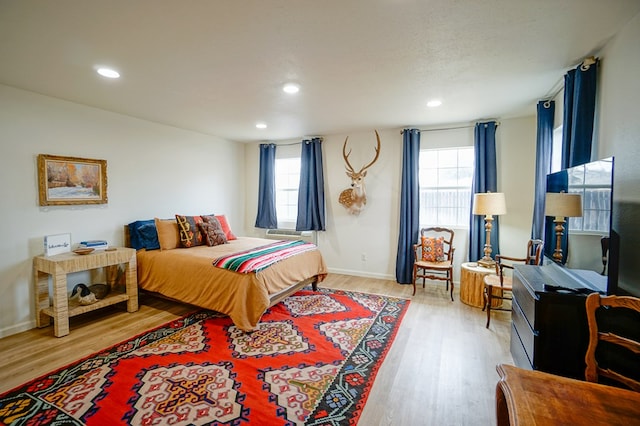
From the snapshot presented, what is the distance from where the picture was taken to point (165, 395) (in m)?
2.04

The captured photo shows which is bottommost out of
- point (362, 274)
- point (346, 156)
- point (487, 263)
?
point (362, 274)

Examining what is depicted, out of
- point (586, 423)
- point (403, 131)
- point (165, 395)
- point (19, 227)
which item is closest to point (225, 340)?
point (165, 395)

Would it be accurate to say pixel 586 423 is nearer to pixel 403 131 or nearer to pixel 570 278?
pixel 570 278

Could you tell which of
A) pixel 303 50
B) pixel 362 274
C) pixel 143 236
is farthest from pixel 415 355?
pixel 143 236

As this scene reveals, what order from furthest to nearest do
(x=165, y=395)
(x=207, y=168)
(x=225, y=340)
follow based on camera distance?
1. (x=207, y=168)
2. (x=225, y=340)
3. (x=165, y=395)

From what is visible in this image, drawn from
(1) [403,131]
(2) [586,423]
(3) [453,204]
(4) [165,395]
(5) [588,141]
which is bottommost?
(4) [165,395]

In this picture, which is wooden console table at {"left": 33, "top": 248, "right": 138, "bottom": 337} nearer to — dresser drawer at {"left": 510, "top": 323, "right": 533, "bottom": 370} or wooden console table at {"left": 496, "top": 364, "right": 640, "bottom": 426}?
wooden console table at {"left": 496, "top": 364, "right": 640, "bottom": 426}

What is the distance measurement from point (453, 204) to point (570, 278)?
2.58 meters

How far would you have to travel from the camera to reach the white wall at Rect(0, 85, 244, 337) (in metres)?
2.96

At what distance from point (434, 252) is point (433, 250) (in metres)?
0.03

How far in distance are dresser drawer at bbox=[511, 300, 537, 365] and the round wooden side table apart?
1.16m

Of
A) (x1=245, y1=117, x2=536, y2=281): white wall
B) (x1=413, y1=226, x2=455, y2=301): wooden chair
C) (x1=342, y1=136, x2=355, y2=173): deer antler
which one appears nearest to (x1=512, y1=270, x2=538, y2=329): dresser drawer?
(x1=413, y1=226, x2=455, y2=301): wooden chair

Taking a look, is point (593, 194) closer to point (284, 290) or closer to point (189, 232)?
point (284, 290)

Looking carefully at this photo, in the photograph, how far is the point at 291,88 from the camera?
292 centimetres
